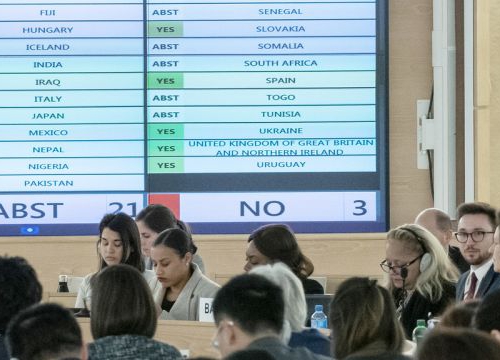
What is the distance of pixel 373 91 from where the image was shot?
7438mm

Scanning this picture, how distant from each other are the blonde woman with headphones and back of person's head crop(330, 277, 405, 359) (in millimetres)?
1803

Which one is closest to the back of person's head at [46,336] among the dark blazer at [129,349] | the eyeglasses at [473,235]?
the dark blazer at [129,349]

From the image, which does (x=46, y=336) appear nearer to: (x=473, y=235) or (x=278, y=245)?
(x=278, y=245)

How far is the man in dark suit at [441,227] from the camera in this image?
257 inches

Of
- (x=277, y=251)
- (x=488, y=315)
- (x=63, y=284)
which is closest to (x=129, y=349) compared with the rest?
(x=488, y=315)

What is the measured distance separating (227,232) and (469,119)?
1.63 m

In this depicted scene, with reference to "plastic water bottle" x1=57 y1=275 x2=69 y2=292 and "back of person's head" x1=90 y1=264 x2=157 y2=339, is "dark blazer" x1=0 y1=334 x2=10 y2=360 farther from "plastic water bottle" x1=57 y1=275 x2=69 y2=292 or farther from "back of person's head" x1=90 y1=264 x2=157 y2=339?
"plastic water bottle" x1=57 y1=275 x2=69 y2=292

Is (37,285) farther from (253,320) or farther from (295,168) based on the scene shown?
(295,168)

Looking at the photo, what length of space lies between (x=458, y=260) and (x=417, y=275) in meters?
1.29

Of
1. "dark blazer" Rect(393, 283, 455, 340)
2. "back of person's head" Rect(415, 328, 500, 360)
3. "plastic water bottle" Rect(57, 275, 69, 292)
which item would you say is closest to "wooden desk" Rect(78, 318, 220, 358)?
"dark blazer" Rect(393, 283, 455, 340)

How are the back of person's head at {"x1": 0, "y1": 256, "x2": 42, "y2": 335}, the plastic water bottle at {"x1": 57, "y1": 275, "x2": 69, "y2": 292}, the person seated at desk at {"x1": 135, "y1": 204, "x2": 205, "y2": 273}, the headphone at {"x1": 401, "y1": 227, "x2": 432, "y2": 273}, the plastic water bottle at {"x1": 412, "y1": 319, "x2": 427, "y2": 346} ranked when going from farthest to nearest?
the plastic water bottle at {"x1": 57, "y1": 275, "x2": 69, "y2": 292} < the person seated at desk at {"x1": 135, "y1": 204, "x2": 205, "y2": 273} < the headphone at {"x1": 401, "y1": 227, "x2": 432, "y2": 273} < the plastic water bottle at {"x1": 412, "y1": 319, "x2": 427, "y2": 346} < the back of person's head at {"x1": 0, "y1": 256, "x2": 42, "y2": 335}

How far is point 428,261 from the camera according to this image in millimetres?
5340

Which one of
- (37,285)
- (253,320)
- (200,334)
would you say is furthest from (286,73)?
(253,320)

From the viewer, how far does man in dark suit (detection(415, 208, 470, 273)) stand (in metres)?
6.54
